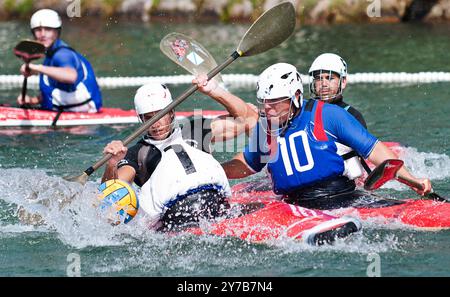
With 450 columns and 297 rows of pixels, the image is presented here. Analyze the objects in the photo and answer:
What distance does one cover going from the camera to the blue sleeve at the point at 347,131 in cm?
724

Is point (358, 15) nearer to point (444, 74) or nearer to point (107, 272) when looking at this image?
point (444, 74)

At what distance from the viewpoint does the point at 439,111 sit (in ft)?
40.2

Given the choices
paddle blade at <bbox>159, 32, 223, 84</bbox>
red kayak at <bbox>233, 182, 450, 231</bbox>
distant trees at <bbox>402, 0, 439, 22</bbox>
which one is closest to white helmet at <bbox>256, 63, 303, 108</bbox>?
red kayak at <bbox>233, 182, 450, 231</bbox>

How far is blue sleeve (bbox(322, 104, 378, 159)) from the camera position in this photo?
285 inches

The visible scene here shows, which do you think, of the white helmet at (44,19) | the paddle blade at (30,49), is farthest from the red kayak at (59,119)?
the white helmet at (44,19)

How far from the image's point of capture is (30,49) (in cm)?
1155

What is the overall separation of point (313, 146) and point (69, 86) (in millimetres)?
5385

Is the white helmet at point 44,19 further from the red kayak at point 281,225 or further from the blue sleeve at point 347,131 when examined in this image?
→ the blue sleeve at point 347,131

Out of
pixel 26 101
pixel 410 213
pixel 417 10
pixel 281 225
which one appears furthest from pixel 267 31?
pixel 417 10

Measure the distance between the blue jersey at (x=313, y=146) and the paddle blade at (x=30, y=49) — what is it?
482 centimetres

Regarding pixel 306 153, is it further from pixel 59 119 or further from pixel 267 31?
pixel 59 119

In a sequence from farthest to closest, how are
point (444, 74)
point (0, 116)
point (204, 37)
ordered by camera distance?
1. point (204, 37)
2. point (444, 74)
3. point (0, 116)

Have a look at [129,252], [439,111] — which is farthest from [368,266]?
[439,111]

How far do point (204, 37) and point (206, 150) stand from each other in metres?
9.88
